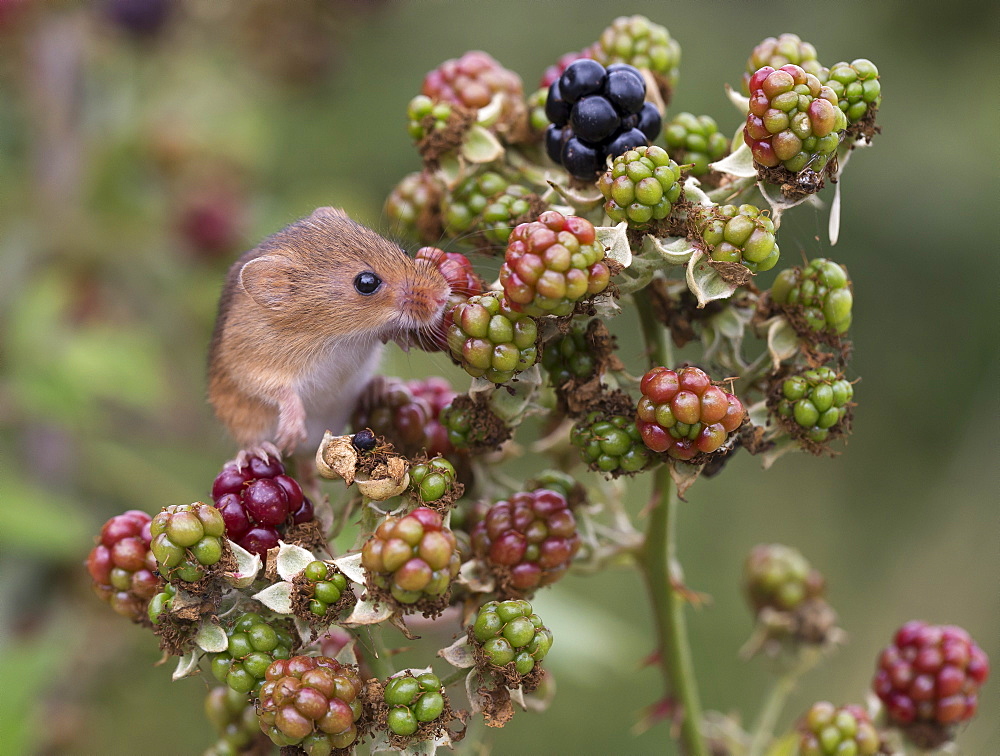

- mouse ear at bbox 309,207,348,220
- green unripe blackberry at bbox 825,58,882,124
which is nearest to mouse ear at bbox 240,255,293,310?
mouse ear at bbox 309,207,348,220

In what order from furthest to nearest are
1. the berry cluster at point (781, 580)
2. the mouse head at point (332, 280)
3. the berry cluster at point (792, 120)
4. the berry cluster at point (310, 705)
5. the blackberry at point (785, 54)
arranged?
the berry cluster at point (781, 580)
the mouse head at point (332, 280)
the blackberry at point (785, 54)
the berry cluster at point (792, 120)
the berry cluster at point (310, 705)

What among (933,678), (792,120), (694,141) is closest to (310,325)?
(694,141)

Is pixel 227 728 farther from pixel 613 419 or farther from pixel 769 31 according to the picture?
pixel 769 31

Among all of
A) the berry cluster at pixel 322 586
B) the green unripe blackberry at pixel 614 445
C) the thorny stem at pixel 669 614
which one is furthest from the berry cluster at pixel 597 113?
the berry cluster at pixel 322 586

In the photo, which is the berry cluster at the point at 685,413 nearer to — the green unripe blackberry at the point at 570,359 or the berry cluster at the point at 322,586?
the green unripe blackberry at the point at 570,359

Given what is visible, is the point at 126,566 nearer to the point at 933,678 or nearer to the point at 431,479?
the point at 431,479
